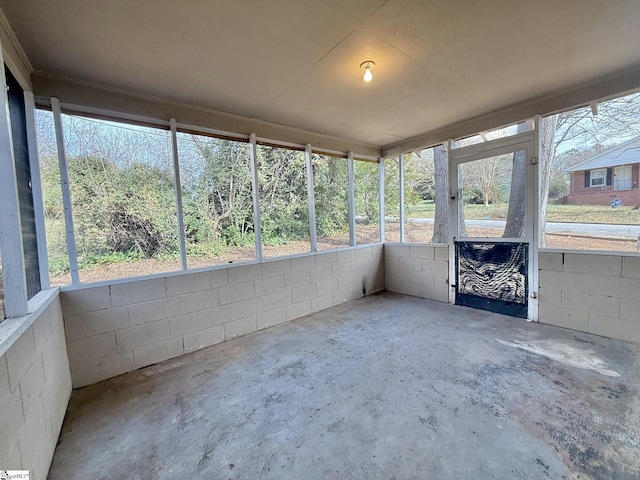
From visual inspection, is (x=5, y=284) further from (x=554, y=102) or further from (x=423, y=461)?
(x=554, y=102)

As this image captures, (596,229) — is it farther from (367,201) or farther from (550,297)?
(367,201)

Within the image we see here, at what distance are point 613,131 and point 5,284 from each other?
507 centimetres

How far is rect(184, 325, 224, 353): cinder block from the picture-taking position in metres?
2.94

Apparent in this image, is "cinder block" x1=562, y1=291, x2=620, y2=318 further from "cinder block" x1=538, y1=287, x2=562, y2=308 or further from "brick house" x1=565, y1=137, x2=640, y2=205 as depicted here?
"brick house" x1=565, y1=137, x2=640, y2=205

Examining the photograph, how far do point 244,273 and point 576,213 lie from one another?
152 inches

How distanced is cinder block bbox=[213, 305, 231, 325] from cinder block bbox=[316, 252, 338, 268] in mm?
1453

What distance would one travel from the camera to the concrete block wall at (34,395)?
1.17 meters

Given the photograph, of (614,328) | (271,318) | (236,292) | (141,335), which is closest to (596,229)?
(614,328)

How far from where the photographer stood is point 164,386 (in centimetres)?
232

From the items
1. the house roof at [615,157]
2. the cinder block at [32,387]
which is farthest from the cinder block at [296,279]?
the house roof at [615,157]

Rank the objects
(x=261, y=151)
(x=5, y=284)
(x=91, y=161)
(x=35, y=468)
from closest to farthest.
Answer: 1. (x=35, y=468)
2. (x=5, y=284)
3. (x=91, y=161)
4. (x=261, y=151)

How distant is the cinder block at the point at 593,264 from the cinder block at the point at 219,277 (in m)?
3.91

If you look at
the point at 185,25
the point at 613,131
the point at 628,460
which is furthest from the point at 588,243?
the point at 185,25

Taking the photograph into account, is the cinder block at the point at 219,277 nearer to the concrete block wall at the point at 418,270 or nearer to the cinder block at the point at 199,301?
the cinder block at the point at 199,301
